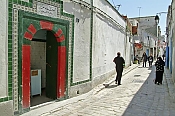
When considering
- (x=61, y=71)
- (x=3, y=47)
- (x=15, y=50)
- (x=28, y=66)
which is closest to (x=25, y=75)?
(x=28, y=66)

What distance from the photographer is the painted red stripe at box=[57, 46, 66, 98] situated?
5410mm

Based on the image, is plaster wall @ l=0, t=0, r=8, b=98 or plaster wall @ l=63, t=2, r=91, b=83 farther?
plaster wall @ l=63, t=2, r=91, b=83

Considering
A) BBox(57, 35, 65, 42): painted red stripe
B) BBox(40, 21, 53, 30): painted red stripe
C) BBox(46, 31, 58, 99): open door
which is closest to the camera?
BBox(40, 21, 53, 30): painted red stripe

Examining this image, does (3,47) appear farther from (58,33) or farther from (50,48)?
(50,48)

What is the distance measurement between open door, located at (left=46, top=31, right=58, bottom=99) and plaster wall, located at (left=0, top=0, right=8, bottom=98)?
1.82 m

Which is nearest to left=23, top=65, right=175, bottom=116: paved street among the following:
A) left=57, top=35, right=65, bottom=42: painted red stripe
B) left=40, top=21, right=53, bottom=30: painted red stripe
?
left=57, top=35, right=65, bottom=42: painted red stripe

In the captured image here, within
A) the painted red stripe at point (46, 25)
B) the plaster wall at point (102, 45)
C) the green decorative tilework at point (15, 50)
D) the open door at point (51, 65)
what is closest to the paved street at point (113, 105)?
the open door at point (51, 65)

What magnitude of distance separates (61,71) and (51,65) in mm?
427

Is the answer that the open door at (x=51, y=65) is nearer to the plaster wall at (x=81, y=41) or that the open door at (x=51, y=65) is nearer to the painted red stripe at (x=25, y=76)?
the plaster wall at (x=81, y=41)

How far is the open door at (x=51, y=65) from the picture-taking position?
551cm

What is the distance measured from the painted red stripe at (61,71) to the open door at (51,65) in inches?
5.5

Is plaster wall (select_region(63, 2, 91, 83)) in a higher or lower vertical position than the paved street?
higher

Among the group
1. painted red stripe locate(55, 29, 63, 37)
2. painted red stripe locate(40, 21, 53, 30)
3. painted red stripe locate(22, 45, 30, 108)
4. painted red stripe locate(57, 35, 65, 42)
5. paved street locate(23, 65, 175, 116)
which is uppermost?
painted red stripe locate(40, 21, 53, 30)

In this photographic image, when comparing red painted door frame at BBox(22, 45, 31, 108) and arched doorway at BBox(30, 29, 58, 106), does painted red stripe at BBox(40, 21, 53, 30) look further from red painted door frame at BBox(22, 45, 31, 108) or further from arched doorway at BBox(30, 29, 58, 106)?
red painted door frame at BBox(22, 45, 31, 108)
